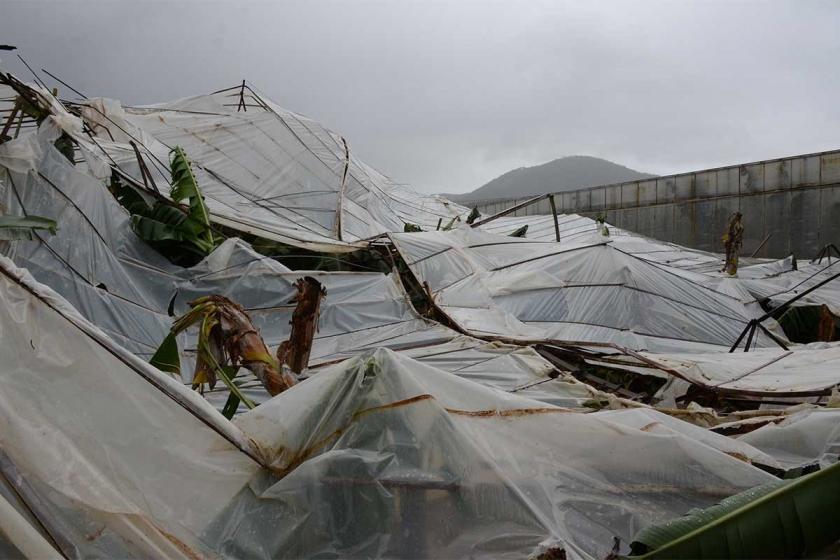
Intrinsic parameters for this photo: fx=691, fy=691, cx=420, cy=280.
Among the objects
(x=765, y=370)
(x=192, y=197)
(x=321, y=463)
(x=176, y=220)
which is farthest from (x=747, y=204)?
(x=321, y=463)

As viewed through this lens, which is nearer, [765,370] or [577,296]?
[765,370]

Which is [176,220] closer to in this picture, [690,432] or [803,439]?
[690,432]

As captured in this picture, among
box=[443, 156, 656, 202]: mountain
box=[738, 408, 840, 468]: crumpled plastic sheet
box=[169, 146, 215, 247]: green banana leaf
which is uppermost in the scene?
box=[443, 156, 656, 202]: mountain

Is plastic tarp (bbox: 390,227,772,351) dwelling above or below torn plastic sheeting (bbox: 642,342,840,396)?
above

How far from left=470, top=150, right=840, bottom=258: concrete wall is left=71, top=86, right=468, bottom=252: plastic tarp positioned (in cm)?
531

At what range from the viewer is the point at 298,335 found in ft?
9.43

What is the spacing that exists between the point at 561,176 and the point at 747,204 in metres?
10.4

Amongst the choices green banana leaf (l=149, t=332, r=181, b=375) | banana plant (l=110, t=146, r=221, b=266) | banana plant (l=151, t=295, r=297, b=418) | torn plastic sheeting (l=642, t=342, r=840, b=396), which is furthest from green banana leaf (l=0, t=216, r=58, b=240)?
torn plastic sheeting (l=642, t=342, r=840, b=396)

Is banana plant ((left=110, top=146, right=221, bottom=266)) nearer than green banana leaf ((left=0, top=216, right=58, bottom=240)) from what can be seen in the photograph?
No

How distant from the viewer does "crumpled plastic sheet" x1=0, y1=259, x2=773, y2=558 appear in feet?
4.89

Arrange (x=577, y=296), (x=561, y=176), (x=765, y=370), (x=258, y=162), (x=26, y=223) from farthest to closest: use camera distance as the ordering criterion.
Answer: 1. (x=561, y=176)
2. (x=258, y=162)
3. (x=577, y=296)
4. (x=765, y=370)
5. (x=26, y=223)

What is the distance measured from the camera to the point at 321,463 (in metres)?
1.62

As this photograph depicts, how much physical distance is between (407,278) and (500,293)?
778mm

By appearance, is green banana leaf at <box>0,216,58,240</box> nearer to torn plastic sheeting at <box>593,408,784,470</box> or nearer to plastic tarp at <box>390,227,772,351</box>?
torn plastic sheeting at <box>593,408,784,470</box>
